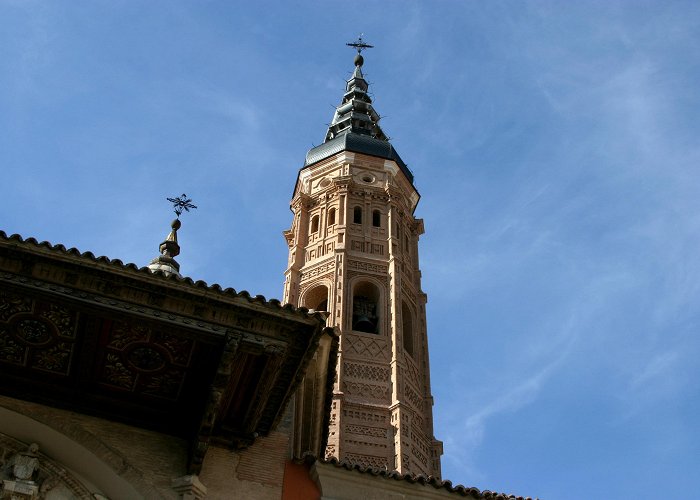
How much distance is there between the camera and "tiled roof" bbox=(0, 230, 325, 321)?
8.74 m

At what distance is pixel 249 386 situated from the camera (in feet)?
31.4

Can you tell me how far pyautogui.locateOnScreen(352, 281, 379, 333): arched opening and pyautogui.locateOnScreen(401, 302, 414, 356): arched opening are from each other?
885mm

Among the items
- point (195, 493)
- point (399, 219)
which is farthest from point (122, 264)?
point (399, 219)

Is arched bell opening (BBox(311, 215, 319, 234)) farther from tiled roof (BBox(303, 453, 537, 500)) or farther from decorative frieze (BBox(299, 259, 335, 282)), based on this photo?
tiled roof (BBox(303, 453, 537, 500))

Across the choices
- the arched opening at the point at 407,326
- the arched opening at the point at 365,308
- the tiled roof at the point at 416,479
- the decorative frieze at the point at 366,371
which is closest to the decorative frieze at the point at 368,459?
the decorative frieze at the point at 366,371

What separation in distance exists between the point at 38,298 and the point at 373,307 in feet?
74.5

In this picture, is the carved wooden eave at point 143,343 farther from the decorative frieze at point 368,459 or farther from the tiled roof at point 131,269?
the decorative frieze at point 368,459

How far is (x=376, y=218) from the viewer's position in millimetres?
33750

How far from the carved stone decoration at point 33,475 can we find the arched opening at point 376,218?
24.6 metres

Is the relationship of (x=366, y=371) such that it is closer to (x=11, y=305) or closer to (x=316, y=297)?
(x=316, y=297)

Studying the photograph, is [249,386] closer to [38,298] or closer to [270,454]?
[270,454]

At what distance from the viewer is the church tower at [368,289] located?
27.2 m

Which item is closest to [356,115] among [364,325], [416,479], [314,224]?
[314,224]

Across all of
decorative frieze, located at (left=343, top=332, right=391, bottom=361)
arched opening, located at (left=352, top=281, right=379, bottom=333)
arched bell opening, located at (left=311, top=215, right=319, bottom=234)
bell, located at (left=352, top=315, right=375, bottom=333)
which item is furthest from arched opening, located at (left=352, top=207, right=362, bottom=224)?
decorative frieze, located at (left=343, top=332, right=391, bottom=361)
